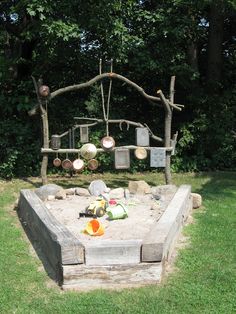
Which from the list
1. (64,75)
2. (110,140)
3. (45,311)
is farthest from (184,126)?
(45,311)

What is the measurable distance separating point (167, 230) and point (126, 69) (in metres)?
7.99

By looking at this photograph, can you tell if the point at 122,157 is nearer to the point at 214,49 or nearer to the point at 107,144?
the point at 107,144

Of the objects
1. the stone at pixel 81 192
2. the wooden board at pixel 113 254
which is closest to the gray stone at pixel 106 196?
the stone at pixel 81 192

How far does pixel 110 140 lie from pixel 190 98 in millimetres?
Answer: 4475

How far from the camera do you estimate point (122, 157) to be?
8195mm

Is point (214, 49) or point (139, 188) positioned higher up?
point (214, 49)

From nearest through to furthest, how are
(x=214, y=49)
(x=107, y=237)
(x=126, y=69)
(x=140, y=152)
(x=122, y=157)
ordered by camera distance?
(x=107, y=237)
(x=122, y=157)
(x=140, y=152)
(x=126, y=69)
(x=214, y=49)

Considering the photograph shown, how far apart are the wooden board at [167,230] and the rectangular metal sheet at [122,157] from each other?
128cm

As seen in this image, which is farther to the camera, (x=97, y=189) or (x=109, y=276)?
(x=97, y=189)

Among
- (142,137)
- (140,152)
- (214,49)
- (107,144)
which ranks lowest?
(140,152)

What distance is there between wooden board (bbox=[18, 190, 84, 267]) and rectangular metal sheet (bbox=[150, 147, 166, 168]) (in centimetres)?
225

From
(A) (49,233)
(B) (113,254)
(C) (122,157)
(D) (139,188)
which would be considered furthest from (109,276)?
(C) (122,157)

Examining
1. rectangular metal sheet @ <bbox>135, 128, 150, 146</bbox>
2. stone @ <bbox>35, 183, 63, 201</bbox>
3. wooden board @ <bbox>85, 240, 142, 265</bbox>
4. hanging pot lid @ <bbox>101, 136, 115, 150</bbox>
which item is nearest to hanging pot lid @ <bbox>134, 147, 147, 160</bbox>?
rectangular metal sheet @ <bbox>135, 128, 150, 146</bbox>

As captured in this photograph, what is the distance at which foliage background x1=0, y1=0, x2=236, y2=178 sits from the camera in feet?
34.7
